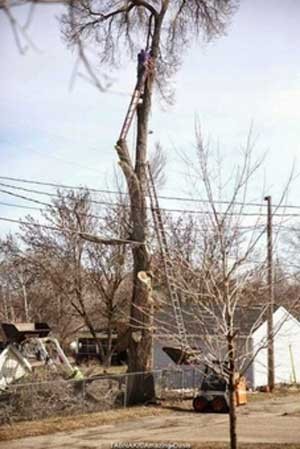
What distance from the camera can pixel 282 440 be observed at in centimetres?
1241

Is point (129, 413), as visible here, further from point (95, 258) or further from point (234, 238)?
point (95, 258)

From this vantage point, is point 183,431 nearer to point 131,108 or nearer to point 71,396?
point 71,396

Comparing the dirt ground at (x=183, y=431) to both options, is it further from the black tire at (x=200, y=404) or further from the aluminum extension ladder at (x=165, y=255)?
the aluminum extension ladder at (x=165, y=255)

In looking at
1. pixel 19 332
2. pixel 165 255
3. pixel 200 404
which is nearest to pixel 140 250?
pixel 19 332

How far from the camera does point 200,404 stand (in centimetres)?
1703

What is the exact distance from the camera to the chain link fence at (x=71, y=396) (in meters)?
14.9

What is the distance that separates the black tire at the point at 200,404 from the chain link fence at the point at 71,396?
33.4 inches

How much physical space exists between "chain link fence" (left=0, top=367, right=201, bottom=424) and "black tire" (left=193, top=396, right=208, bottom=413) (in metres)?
0.85

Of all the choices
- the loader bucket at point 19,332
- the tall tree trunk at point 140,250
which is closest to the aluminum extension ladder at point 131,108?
the tall tree trunk at point 140,250

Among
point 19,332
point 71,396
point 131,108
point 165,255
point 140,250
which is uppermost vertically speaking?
point 131,108

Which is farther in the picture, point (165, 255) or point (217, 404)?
point (217, 404)

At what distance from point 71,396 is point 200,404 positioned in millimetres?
3187

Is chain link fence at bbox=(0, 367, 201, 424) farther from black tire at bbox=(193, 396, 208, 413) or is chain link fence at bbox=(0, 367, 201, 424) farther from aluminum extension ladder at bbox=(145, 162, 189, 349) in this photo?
aluminum extension ladder at bbox=(145, 162, 189, 349)

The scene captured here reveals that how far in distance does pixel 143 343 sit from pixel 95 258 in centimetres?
1012
